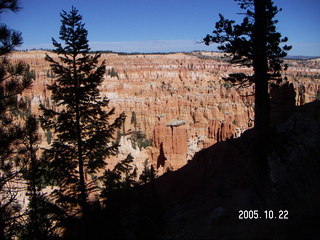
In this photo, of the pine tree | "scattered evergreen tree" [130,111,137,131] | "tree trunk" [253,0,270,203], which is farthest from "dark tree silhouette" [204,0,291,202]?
"scattered evergreen tree" [130,111,137,131]

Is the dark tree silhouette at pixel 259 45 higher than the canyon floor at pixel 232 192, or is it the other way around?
the dark tree silhouette at pixel 259 45

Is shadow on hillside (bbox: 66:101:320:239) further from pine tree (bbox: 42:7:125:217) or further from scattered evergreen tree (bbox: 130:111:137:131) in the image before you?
scattered evergreen tree (bbox: 130:111:137:131)

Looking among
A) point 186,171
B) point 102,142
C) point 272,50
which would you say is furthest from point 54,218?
point 186,171

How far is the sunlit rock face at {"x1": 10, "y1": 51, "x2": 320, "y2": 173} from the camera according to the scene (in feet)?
110

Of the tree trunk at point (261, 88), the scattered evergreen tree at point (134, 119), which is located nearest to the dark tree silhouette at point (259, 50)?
the tree trunk at point (261, 88)

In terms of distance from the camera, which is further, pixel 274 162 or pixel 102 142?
pixel 102 142

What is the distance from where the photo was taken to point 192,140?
3906 centimetres

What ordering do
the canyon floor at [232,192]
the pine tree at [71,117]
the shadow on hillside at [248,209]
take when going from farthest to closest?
1. the pine tree at [71,117]
2. the canyon floor at [232,192]
3. the shadow on hillside at [248,209]

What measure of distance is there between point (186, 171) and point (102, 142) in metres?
7.94

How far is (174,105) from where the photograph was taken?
53969mm

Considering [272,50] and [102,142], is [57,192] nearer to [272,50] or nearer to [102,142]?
[102,142]

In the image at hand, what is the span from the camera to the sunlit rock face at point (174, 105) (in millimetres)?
33594

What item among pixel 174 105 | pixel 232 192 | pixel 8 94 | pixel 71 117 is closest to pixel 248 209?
pixel 232 192

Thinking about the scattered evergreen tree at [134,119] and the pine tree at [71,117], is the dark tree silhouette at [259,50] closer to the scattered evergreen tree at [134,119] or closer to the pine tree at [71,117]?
the pine tree at [71,117]
